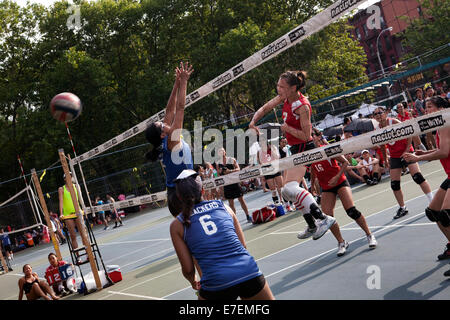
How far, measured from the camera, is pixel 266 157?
493 inches

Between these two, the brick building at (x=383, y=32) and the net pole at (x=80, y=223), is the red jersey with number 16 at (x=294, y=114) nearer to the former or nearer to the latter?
the net pole at (x=80, y=223)

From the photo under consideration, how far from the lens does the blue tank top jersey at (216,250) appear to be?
11.0 feet

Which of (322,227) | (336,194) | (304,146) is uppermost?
(304,146)

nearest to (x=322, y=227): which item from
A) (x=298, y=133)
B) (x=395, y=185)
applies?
(x=298, y=133)

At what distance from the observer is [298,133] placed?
552 centimetres

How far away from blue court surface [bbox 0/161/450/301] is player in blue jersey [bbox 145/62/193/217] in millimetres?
2065

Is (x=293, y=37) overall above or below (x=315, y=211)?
above

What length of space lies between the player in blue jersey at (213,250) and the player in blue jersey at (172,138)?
1180 millimetres

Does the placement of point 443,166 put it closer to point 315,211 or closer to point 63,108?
point 315,211

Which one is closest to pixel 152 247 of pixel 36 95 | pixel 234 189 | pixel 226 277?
pixel 234 189

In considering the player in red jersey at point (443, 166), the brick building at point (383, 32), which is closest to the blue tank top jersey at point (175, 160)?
the player in red jersey at point (443, 166)

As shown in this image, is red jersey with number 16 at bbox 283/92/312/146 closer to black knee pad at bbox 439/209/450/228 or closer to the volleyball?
black knee pad at bbox 439/209/450/228

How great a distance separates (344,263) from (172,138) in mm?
3098
